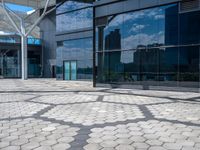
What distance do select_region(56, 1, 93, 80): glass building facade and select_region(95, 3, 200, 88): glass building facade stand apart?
11192 millimetres

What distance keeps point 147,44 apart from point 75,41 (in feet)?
55.5

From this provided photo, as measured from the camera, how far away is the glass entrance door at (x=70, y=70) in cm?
3564

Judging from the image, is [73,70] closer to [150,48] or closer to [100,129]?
[150,48]

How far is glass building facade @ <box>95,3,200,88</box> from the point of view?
17.6m

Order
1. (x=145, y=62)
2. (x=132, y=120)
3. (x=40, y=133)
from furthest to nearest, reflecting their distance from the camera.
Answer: (x=145, y=62), (x=132, y=120), (x=40, y=133)

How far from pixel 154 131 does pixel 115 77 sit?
589 inches

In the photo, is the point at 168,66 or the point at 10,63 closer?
the point at 168,66

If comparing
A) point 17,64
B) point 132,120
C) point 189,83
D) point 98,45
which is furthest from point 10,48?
point 132,120

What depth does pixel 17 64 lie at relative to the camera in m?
48.4

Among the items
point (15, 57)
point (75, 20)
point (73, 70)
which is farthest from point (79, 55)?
point (15, 57)

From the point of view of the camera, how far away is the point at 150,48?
19656 millimetres

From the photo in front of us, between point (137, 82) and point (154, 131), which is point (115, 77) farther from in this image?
point (154, 131)

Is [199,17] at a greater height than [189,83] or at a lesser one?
greater

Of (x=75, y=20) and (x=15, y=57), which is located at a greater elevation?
(x=75, y=20)
